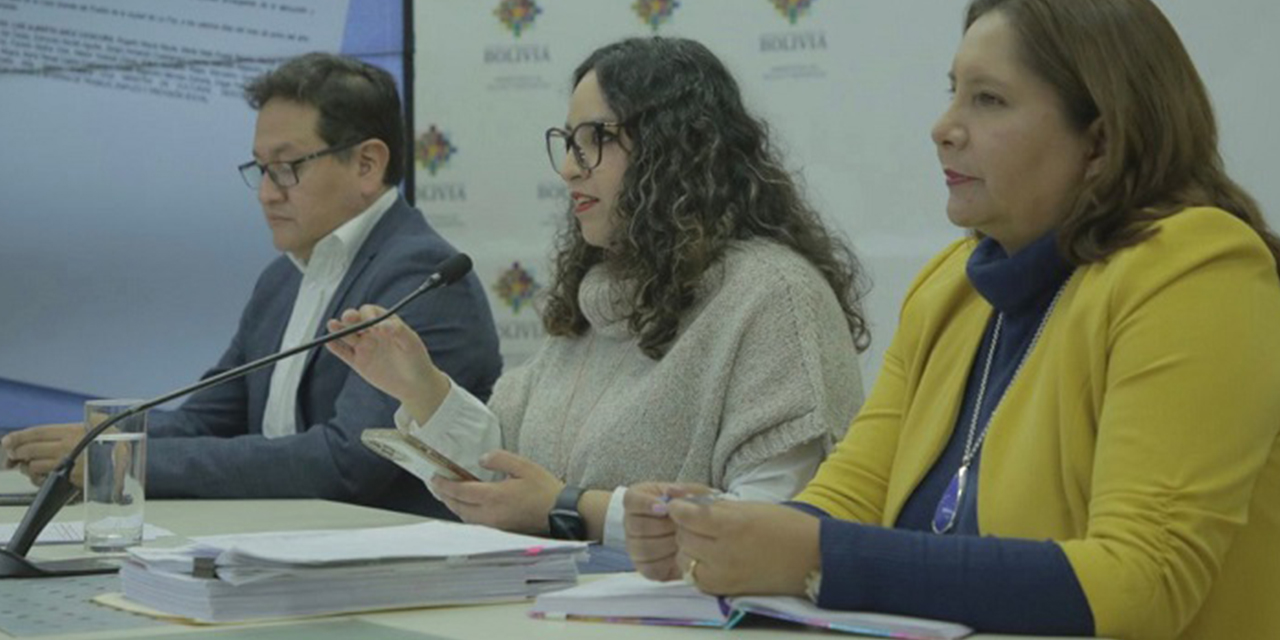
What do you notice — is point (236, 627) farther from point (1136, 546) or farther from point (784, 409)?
point (784, 409)

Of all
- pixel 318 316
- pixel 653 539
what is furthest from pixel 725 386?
pixel 318 316

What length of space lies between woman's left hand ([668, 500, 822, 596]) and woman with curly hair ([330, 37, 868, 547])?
85 centimetres

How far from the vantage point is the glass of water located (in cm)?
216

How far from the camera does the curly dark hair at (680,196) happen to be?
259 cm

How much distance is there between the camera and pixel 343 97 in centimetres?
352

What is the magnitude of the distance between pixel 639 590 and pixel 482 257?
2628 mm

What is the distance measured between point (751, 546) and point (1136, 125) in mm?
573

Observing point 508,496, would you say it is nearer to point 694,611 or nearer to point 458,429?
point 458,429

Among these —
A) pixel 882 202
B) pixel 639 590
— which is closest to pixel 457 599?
pixel 639 590

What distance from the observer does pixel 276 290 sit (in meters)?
3.59

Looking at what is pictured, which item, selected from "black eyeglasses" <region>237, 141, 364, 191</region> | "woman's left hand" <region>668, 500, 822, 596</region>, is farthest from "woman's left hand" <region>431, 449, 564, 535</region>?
"black eyeglasses" <region>237, 141, 364, 191</region>

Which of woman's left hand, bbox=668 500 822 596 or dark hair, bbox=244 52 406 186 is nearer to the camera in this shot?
woman's left hand, bbox=668 500 822 596

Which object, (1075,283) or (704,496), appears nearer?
(704,496)

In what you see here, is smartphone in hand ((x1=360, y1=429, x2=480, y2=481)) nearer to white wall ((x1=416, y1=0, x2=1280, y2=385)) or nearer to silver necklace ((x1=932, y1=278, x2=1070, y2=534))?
silver necklace ((x1=932, y1=278, x2=1070, y2=534))
